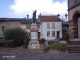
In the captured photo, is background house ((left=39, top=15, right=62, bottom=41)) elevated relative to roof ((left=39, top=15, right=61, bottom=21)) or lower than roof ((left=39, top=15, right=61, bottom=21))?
lower

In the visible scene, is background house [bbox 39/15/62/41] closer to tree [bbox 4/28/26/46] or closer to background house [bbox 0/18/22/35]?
background house [bbox 0/18/22/35]

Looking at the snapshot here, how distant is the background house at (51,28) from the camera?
159 feet

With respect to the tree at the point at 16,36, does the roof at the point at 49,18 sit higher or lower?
higher

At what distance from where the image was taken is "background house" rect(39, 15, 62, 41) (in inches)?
1909

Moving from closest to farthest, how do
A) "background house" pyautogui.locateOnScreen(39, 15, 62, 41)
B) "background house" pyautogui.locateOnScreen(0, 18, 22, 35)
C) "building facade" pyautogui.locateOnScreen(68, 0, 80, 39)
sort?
1. "building facade" pyautogui.locateOnScreen(68, 0, 80, 39)
2. "background house" pyautogui.locateOnScreen(39, 15, 62, 41)
3. "background house" pyautogui.locateOnScreen(0, 18, 22, 35)

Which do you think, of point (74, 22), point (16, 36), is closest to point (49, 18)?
point (74, 22)

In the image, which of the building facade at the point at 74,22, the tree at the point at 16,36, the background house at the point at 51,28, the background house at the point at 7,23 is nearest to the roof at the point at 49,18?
the background house at the point at 51,28

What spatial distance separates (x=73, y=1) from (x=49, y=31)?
67.4 feet

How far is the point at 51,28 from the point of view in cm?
4916

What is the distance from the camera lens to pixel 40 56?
588 centimetres

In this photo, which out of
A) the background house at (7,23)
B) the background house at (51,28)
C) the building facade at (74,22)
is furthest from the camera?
the background house at (7,23)

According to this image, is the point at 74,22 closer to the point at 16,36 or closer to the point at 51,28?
the point at 16,36

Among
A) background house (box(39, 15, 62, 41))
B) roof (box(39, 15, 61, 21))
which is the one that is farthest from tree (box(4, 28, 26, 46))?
roof (box(39, 15, 61, 21))

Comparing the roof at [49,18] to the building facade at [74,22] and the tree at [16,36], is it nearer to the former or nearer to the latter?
the building facade at [74,22]
